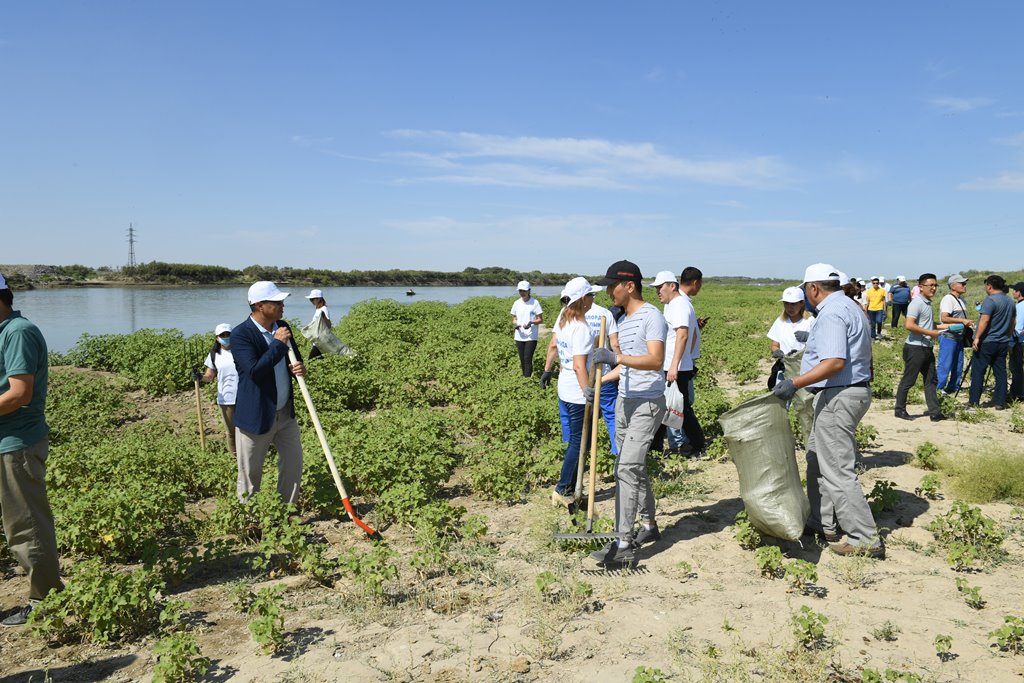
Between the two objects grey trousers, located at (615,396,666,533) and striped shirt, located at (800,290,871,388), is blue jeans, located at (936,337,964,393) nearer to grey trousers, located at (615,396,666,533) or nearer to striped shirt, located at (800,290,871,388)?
striped shirt, located at (800,290,871,388)

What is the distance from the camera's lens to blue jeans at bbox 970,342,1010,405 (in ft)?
29.0

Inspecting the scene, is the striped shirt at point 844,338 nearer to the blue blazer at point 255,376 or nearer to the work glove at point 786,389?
the work glove at point 786,389

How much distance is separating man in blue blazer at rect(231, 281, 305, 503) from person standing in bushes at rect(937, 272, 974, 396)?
8.56 meters

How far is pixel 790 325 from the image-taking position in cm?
655

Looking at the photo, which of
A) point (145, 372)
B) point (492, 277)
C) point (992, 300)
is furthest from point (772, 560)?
point (492, 277)

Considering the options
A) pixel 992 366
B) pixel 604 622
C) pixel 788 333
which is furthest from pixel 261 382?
pixel 992 366

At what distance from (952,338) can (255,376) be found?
982 cm

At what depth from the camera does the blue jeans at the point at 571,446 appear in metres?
5.47

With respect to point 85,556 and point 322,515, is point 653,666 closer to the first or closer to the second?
point 322,515

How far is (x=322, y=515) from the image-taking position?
5859 mm

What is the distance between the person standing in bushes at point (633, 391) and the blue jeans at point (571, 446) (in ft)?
3.42

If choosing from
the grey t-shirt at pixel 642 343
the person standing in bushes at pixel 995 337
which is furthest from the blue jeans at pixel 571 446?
the person standing in bushes at pixel 995 337

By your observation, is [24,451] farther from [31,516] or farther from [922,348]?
[922,348]

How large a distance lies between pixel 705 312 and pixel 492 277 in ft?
304
